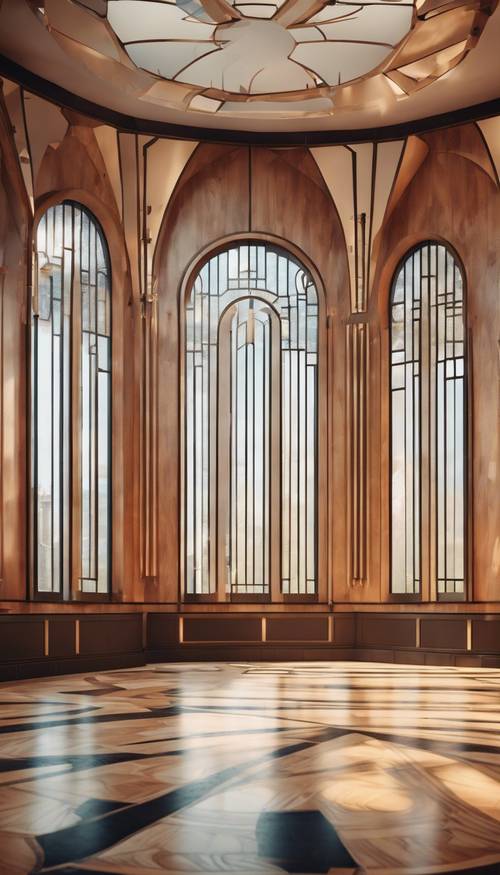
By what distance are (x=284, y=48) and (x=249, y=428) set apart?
545 cm

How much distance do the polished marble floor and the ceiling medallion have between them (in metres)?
7.09

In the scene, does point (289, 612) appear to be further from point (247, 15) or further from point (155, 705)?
point (247, 15)

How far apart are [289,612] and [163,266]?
17.3ft

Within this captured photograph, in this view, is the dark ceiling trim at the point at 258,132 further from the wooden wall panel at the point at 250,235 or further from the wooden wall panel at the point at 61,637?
the wooden wall panel at the point at 61,637

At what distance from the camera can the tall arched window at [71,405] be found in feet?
45.9

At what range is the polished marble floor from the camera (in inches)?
151

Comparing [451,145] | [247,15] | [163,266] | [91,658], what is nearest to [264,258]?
[163,266]

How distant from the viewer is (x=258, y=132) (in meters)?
15.9

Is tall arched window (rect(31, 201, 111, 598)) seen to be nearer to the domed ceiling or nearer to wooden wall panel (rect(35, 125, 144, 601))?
wooden wall panel (rect(35, 125, 144, 601))

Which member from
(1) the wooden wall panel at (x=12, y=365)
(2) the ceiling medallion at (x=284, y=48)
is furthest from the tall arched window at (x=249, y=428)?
(1) the wooden wall panel at (x=12, y=365)

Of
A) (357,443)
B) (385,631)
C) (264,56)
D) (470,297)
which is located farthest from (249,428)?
(264,56)

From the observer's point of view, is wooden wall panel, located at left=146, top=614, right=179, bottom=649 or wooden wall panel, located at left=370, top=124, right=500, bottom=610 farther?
wooden wall panel, located at left=146, top=614, right=179, bottom=649

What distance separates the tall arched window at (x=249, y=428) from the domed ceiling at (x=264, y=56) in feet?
8.14

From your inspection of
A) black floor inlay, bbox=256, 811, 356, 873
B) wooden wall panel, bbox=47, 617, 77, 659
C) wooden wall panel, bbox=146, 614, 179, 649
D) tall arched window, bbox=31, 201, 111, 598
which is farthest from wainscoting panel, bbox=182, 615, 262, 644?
black floor inlay, bbox=256, 811, 356, 873
